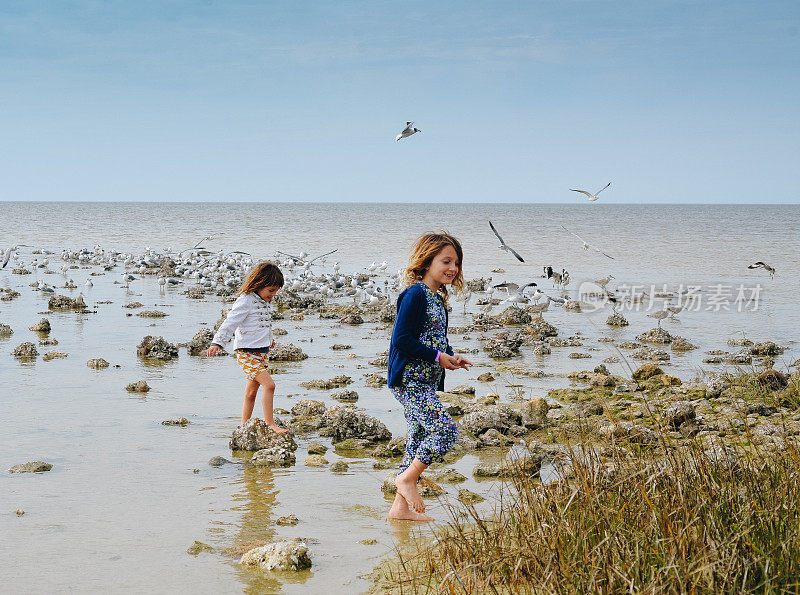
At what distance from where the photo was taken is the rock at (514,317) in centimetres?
1502

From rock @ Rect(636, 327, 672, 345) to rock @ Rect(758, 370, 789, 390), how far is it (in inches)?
153

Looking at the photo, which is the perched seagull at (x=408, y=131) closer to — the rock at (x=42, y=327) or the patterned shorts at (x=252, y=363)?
the patterned shorts at (x=252, y=363)

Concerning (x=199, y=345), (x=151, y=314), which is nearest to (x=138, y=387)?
(x=199, y=345)

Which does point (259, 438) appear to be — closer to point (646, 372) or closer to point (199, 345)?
point (199, 345)

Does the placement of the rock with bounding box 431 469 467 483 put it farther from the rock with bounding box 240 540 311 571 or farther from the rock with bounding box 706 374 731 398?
the rock with bounding box 706 374 731 398

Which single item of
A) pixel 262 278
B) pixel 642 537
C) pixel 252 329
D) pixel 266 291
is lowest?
pixel 642 537

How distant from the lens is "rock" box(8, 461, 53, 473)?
19.3 feet

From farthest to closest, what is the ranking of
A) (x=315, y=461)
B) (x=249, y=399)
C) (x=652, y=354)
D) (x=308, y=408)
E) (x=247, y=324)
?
(x=652, y=354) → (x=308, y=408) → (x=247, y=324) → (x=249, y=399) → (x=315, y=461)

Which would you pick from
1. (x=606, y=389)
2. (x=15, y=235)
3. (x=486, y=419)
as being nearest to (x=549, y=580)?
(x=486, y=419)

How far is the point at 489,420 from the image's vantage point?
706 cm

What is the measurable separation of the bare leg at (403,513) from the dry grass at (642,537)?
594mm

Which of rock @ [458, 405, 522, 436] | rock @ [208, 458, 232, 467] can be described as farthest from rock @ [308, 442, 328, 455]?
rock @ [458, 405, 522, 436]

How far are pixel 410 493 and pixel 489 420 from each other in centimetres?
213

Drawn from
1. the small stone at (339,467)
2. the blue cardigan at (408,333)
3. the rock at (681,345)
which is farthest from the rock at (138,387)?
the rock at (681,345)
